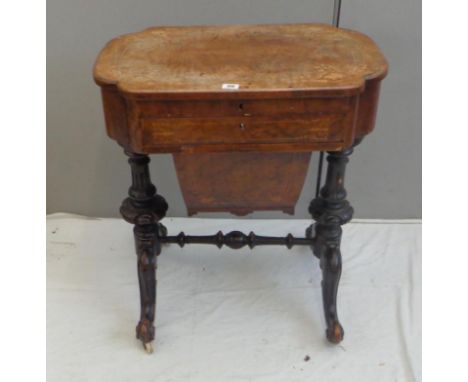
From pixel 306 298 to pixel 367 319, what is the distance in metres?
0.24

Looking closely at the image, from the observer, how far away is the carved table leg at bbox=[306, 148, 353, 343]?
1.69m

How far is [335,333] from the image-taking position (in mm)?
1769

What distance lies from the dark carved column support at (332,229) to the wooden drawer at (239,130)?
250mm

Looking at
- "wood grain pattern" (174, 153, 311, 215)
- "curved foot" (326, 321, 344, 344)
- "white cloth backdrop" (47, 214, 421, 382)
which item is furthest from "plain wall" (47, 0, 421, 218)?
"curved foot" (326, 321, 344, 344)

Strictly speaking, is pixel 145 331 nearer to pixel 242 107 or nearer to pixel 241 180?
pixel 241 180

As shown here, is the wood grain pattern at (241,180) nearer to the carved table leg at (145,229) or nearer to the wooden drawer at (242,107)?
the carved table leg at (145,229)

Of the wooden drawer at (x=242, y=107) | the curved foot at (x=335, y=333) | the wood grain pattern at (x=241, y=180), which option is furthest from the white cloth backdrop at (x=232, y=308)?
the wooden drawer at (x=242, y=107)

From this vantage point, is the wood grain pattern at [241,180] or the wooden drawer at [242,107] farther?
the wood grain pattern at [241,180]

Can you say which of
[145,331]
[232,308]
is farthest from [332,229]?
[145,331]

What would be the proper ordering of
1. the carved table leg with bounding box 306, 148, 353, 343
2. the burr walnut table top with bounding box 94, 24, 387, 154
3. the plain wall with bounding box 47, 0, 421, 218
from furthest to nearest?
the plain wall with bounding box 47, 0, 421, 218 → the carved table leg with bounding box 306, 148, 353, 343 → the burr walnut table top with bounding box 94, 24, 387, 154

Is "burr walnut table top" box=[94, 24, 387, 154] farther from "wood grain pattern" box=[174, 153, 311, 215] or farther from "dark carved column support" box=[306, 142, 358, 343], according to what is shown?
"wood grain pattern" box=[174, 153, 311, 215]

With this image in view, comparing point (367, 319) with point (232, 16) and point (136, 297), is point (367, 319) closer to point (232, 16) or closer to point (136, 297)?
point (136, 297)

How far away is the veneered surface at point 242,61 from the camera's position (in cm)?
136

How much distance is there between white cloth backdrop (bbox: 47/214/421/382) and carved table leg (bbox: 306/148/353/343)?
9 centimetres
